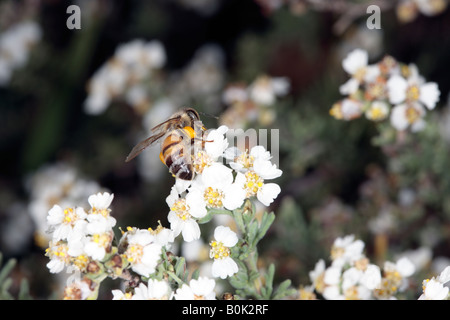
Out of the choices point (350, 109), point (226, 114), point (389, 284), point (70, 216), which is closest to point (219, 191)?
point (70, 216)

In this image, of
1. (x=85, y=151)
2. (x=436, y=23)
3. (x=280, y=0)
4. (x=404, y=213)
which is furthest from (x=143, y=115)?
(x=436, y=23)

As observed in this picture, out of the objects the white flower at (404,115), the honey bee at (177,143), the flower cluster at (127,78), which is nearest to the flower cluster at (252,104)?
the flower cluster at (127,78)

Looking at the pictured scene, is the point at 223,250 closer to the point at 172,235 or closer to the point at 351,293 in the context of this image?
the point at 172,235

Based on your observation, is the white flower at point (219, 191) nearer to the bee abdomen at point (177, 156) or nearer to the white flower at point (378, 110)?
the bee abdomen at point (177, 156)

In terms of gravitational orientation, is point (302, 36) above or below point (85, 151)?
above

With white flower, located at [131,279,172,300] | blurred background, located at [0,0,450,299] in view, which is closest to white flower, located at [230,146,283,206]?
white flower, located at [131,279,172,300]
